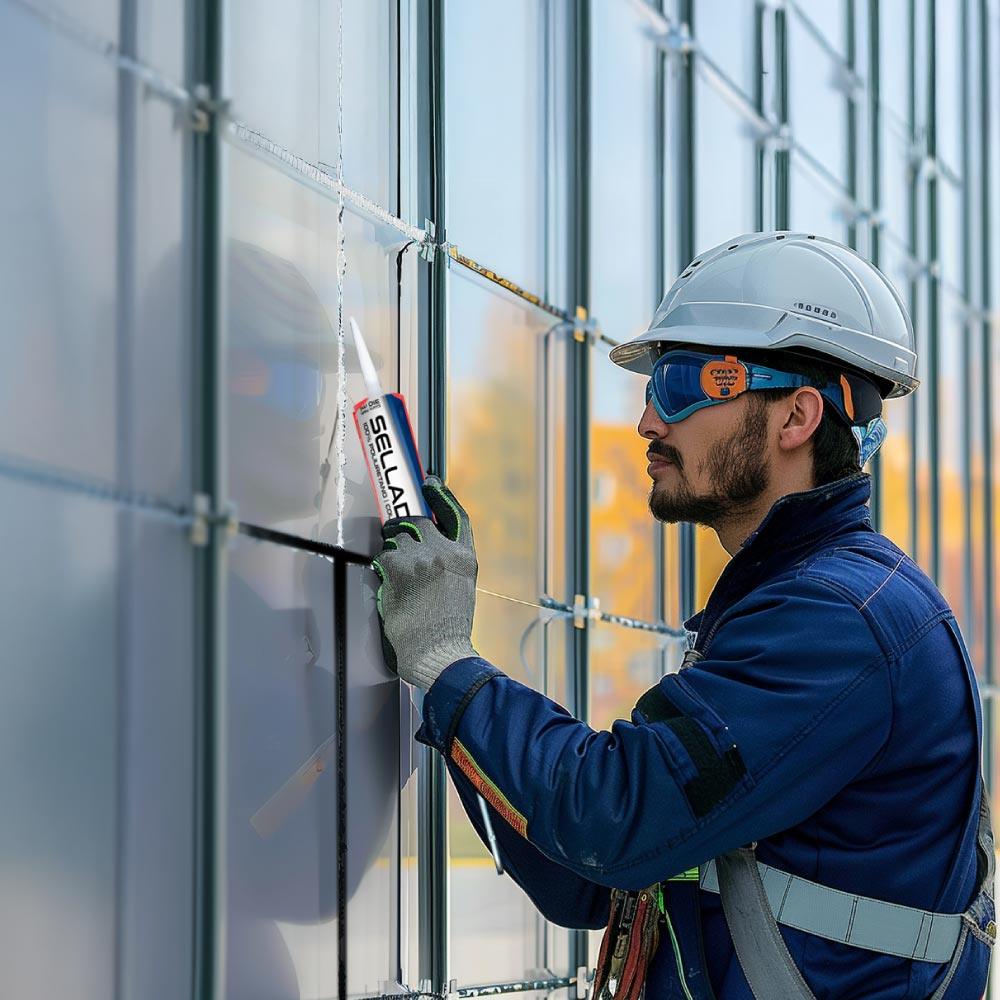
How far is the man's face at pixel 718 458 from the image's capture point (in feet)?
9.57

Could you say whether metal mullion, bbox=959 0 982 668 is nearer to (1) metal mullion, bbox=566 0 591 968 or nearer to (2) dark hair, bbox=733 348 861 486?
(1) metal mullion, bbox=566 0 591 968

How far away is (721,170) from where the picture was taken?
17.1 ft

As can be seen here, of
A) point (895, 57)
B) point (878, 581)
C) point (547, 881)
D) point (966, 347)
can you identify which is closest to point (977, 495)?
point (966, 347)

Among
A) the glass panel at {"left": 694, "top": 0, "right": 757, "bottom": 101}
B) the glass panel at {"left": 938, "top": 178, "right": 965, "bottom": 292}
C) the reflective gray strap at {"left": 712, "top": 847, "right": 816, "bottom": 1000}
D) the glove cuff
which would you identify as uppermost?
the glass panel at {"left": 938, "top": 178, "right": 965, "bottom": 292}

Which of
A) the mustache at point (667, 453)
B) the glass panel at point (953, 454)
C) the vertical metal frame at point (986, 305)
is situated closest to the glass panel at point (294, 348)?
the mustache at point (667, 453)

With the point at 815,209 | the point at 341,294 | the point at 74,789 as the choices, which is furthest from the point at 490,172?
the point at 815,209

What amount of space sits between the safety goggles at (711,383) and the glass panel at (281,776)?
0.67 meters

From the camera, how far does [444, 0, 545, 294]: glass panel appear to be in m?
3.46

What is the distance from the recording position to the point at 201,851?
94.6 inches

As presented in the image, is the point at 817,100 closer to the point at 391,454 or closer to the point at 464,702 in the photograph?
the point at 391,454

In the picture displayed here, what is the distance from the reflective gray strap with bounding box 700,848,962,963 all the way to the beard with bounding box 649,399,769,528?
0.63 metres

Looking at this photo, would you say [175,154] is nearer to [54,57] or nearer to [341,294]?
[54,57]

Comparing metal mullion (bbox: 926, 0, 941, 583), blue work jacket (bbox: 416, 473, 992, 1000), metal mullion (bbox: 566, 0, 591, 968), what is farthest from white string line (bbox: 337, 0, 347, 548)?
metal mullion (bbox: 926, 0, 941, 583)

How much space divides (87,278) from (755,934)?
1.39m
